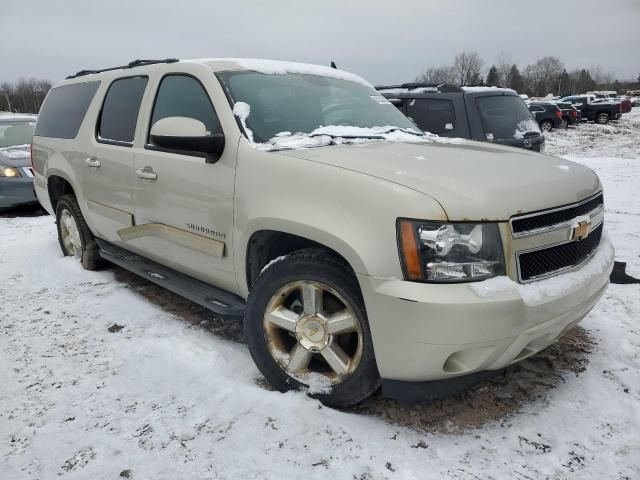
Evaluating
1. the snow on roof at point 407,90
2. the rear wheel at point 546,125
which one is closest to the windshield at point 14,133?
the snow on roof at point 407,90

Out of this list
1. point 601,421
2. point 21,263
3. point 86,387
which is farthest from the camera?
point 21,263

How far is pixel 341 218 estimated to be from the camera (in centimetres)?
220

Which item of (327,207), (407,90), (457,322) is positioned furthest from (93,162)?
(407,90)

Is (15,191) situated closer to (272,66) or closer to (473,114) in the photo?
(272,66)

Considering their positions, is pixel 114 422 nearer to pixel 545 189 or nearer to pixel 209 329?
pixel 209 329

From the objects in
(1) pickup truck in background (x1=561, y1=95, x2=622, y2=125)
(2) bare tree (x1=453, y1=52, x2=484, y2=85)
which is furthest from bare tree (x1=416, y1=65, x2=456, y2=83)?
(1) pickup truck in background (x1=561, y1=95, x2=622, y2=125)

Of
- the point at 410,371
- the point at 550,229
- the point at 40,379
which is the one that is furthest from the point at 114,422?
the point at 550,229

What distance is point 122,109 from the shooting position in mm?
3885

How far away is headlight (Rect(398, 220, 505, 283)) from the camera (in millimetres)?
2025

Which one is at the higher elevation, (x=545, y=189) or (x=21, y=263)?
(x=545, y=189)

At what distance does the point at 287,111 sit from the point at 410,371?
174 centimetres

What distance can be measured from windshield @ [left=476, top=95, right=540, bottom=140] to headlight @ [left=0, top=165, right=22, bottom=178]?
280 inches

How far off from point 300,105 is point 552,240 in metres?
1.72

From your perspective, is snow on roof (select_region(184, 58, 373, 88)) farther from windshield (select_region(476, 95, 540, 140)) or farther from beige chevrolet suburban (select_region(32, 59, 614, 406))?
windshield (select_region(476, 95, 540, 140))
